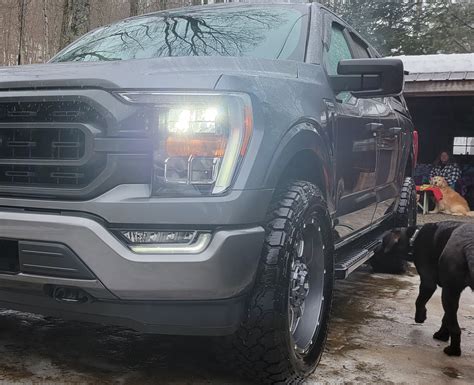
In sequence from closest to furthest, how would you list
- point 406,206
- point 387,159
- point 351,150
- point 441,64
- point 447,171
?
point 351,150
point 387,159
point 406,206
point 441,64
point 447,171

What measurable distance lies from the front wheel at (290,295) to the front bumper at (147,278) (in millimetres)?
111

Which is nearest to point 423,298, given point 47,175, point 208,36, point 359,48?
point 359,48

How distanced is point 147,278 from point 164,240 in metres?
0.16

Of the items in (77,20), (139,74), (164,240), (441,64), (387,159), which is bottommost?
(164,240)

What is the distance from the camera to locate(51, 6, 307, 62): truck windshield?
135 inches

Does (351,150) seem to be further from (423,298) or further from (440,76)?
(440,76)

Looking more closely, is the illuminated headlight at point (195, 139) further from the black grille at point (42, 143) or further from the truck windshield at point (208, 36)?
the truck windshield at point (208, 36)

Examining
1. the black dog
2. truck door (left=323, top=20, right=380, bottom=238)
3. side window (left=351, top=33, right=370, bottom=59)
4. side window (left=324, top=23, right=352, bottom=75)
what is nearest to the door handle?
truck door (left=323, top=20, right=380, bottom=238)

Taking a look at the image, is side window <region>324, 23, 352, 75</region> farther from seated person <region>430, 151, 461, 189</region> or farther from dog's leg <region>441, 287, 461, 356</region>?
seated person <region>430, 151, 461, 189</region>

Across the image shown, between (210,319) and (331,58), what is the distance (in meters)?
2.18

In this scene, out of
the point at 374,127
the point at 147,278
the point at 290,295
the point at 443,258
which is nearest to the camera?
the point at 147,278

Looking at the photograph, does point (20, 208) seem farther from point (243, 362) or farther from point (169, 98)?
point (243, 362)

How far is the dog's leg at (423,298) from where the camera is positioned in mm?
3954

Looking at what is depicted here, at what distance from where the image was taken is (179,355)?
319cm
